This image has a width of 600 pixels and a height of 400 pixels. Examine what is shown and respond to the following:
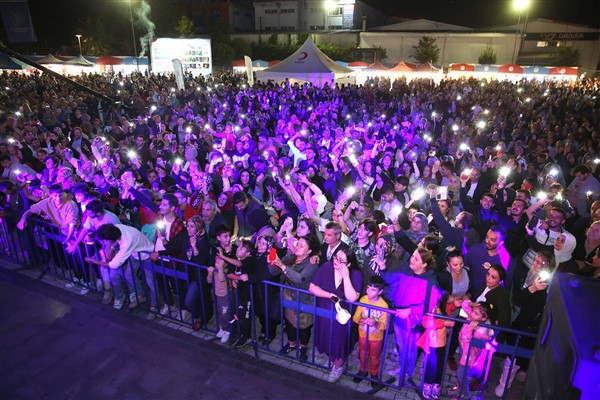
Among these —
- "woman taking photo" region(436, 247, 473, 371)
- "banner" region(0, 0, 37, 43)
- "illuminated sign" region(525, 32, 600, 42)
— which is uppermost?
"illuminated sign" region(525, 32, 600, 42)

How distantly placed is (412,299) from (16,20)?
1450cm

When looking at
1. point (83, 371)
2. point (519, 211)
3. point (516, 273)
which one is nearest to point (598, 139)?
point (519, 211)

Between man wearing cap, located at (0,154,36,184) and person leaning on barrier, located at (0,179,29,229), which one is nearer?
person leaning on barrier, located at (0,179,29,229)

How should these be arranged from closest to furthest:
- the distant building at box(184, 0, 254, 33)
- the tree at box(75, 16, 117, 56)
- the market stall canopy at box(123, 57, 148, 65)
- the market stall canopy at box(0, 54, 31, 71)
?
the market stall canopy at box(0, 54, 31, 71)
the market stall canopy at box(123, 57, 148, 65)
the tree at box(75, 16, 117, 56)
the distant building at box(184, 0, 254, 33)

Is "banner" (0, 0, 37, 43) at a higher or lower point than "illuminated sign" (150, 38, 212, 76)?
higher

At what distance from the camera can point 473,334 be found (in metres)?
3.65

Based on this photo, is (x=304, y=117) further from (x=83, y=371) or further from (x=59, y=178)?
(x=83, y=371)

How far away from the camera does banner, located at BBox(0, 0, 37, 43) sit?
39.0 ft

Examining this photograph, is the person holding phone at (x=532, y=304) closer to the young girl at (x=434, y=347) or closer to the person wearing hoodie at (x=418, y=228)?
the young girl at (x=434, y=347)

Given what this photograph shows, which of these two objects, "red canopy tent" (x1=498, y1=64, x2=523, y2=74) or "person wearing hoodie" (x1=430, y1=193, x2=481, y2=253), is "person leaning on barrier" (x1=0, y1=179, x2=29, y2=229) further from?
"red canopy tent" (x1=498, y1=64, x2=523, y2=74)

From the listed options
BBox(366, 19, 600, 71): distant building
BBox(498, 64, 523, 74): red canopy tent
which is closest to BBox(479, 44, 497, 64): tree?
BBox(366, 19, 600, 71): distant building

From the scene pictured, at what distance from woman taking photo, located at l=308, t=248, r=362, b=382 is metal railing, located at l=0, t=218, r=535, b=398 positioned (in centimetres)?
4

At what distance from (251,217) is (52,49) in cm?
5731

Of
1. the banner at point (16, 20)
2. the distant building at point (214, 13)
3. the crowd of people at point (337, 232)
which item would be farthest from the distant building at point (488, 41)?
the banner at point (16, 20)
